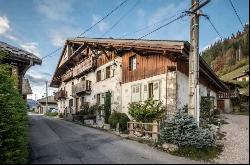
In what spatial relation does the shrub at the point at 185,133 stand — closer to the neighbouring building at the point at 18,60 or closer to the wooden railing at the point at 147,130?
the wooden railing at the point at 147,130

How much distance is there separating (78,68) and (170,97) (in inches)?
784

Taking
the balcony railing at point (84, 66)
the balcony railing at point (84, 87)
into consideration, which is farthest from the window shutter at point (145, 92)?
the balcony railing at point (84, 87)

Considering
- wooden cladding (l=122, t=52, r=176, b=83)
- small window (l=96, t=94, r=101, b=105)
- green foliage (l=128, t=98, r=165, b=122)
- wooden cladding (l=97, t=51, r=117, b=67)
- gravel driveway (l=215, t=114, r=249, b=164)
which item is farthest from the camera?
small window (l=96, t=94, r=101, b=105)

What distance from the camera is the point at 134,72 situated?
2406cm

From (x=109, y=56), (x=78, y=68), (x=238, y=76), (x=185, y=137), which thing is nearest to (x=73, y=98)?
(x=78, y=68)

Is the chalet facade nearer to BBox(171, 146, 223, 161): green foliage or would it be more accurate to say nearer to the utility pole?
the utility pole

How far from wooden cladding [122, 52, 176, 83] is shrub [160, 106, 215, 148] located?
723 centimetres

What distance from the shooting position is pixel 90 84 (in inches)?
1335

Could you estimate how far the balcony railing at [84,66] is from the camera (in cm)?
3241

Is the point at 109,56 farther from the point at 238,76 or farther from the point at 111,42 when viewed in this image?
the point at 238,76

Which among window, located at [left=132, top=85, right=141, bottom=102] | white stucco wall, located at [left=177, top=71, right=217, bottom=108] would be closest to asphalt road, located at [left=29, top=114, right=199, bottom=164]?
white stucco wall, located at [left=177, top=71, right=217, bottom=108]

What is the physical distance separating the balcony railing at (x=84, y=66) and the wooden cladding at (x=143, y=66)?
23.8 feet

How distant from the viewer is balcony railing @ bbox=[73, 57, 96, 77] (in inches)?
1276

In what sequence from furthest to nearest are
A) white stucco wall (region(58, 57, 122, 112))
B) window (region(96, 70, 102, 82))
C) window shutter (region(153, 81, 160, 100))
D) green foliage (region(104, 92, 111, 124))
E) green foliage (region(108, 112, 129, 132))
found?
window (region(96, 70, 102, 82)) → green foliage (region(104, 92, 111, 124)) → white stucco wall (region(58, 57, 122, 112)) → green foliage (region(108, 112, 129, 132)) → window shutter (region(153, 81, 160, 100))
